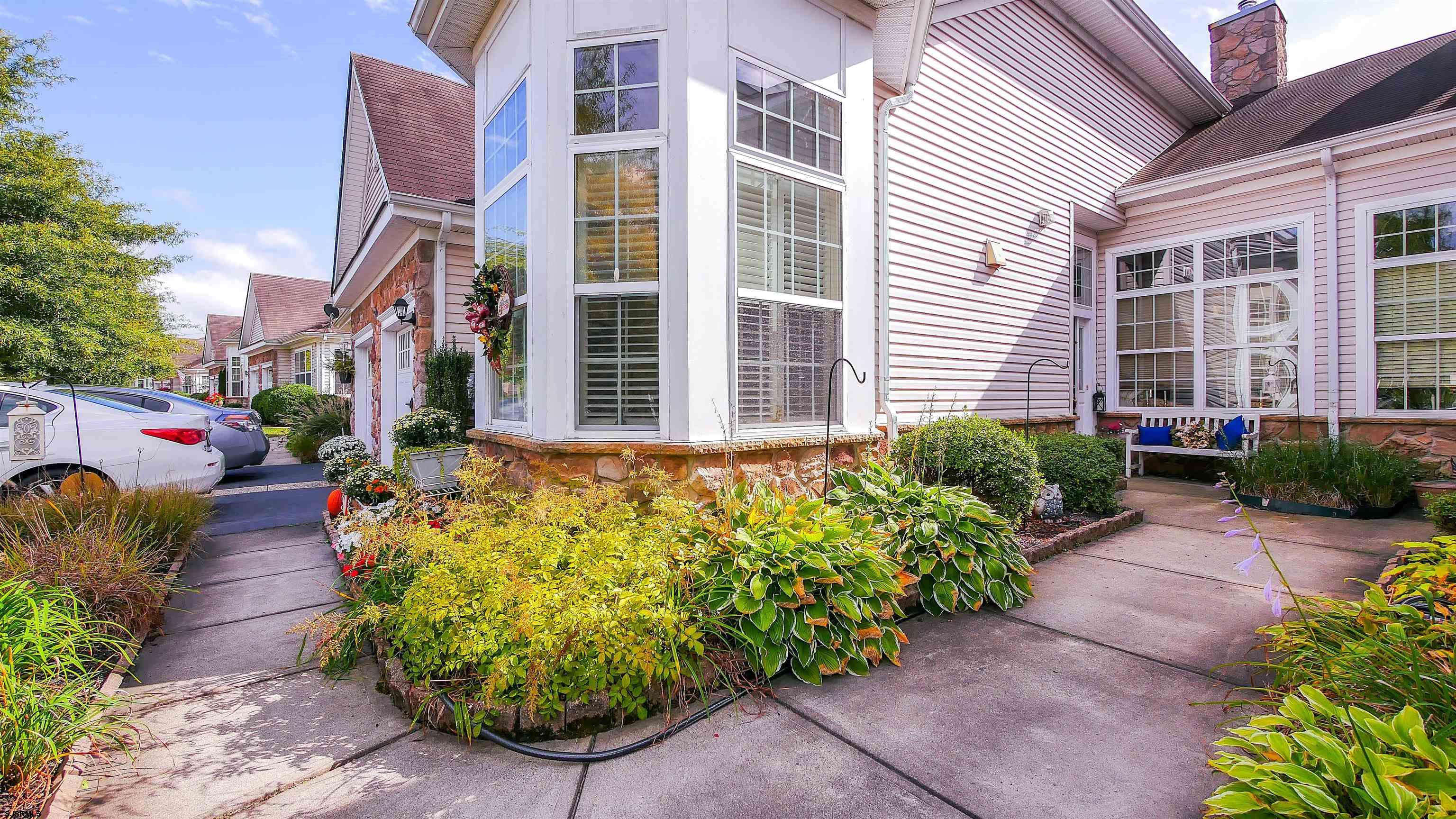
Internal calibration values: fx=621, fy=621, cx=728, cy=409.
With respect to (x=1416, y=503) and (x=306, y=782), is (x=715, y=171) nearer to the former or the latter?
(x=306, y=782)

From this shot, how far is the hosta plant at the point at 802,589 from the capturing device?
8.85 ft

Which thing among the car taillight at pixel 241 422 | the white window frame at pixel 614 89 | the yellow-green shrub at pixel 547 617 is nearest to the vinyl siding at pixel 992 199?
the white window frame at pixel 614 89

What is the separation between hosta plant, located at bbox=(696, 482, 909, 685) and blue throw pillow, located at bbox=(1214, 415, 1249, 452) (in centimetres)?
593

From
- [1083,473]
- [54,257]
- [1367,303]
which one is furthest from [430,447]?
[54,257]

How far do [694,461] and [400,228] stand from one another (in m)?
4.70

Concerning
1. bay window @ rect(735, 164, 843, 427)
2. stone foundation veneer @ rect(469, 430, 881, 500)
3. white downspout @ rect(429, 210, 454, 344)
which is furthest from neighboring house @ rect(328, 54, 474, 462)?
stone foundation veneer @ rect(469, 430, 881, 500)

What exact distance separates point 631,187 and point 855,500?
2395 mm

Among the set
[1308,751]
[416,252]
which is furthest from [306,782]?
[416,252]

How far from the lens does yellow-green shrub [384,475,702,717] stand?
231 centimetres

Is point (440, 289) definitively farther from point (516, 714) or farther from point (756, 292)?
point (516, 714)

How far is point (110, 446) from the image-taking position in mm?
5844

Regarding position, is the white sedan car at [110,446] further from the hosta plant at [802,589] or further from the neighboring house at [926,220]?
the hosta plant at [802,589]

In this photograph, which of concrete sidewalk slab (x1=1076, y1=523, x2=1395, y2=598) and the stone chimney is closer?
concrete sidewalk slab (x1=1076, y1=523, x2=1395, y2=598)

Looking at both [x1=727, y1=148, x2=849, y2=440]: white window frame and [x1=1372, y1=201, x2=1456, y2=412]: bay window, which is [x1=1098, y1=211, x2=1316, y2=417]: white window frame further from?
[x1=727, y1=148, x2=849, y2=440]: white window frame
